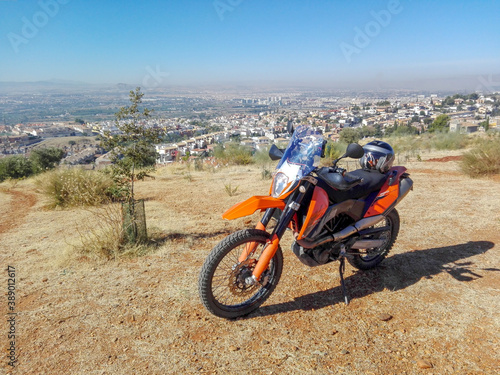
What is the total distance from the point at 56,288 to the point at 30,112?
150ft

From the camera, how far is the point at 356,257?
3922 millimetres

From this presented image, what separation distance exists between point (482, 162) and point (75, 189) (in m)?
9.75

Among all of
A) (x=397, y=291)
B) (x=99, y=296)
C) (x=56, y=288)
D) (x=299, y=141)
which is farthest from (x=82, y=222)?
(x=397, y=291)

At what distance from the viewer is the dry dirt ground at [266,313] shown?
2.55 meters

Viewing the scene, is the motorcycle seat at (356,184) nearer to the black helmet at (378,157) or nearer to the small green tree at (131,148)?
the black helmet at (378,157)

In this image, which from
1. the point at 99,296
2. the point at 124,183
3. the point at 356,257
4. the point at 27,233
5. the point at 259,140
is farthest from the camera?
the point at 259,140

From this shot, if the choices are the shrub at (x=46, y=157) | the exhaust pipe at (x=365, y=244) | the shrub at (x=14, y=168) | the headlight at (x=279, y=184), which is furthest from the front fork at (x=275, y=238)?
the shrub at (x=46, y=157)

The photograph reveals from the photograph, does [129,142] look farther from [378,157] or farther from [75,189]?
[378,157]

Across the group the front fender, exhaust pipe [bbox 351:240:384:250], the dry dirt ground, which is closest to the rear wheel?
the dry dirt ground

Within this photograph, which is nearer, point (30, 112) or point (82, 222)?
point (82, 222)

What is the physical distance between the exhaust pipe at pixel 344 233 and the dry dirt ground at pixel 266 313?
26.2 inches

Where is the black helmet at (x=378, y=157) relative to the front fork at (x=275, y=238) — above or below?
above

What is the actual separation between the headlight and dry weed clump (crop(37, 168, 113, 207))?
5.27 metres

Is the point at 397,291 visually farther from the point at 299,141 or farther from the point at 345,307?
the point at 299,141
